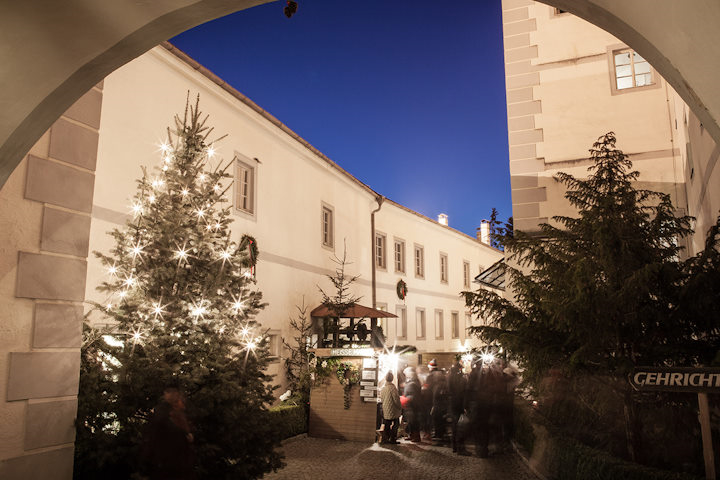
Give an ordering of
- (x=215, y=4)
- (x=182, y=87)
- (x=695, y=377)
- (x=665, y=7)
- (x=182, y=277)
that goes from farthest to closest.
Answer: (x=182, y=87), (x=182, y=277), (x=695, y=377), (x=215, y=4), (x=665, y=7)

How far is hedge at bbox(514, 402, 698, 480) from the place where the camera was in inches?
242

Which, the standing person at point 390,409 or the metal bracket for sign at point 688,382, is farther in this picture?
the standing person at point 390,409

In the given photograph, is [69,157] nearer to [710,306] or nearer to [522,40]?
[710,306]

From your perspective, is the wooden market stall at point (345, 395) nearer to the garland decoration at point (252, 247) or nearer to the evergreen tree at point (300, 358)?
the evergreen tree at point (300, 358)

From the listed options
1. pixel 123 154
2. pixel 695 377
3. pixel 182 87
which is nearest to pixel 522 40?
pixel 182 87

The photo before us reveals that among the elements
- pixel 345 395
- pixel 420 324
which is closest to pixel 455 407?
pixel 345 395

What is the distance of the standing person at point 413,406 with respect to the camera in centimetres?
1351

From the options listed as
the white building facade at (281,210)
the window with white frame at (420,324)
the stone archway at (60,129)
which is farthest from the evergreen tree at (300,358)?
the window with white frame at (420,324)

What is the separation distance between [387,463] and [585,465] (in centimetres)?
464

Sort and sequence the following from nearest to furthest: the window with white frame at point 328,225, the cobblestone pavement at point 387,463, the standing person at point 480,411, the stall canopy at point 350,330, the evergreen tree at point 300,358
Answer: the cobblestone pavement at point 387,463, the standing person at point 480,411, the evergreen tree at point 300,358, the stall canopy at point 350,330, the window with white frame at point 328,225

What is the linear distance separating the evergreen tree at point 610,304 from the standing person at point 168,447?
13.2ft

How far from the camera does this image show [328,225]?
19891mm

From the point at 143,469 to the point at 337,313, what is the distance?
10.8 m

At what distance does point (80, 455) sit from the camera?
6.80 metres
